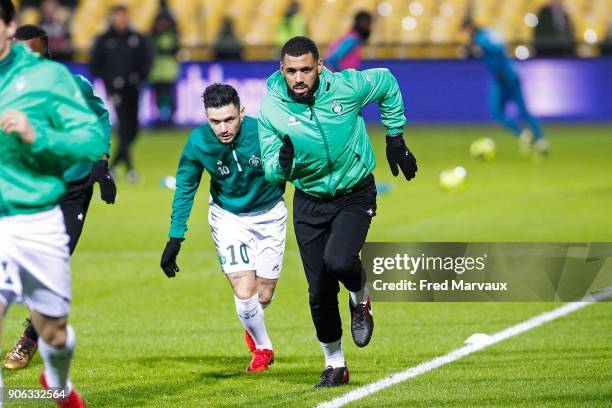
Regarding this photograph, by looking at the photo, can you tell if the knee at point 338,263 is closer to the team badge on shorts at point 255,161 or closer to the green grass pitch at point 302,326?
the green grass pitch at point 302,326

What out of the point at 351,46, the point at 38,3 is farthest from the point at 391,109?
the point at 38,3

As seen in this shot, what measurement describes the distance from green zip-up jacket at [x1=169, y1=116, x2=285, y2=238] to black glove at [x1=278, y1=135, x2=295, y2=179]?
1032 mm

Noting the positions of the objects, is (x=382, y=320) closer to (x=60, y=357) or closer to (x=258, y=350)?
(x=258, y=350)

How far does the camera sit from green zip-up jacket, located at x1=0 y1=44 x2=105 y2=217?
5.85 meters

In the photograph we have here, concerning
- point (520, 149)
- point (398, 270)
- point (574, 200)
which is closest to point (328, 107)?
point (398, 270)

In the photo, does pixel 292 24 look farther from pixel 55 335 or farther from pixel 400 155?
pixel 55 335

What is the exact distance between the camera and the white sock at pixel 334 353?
7.75 metres

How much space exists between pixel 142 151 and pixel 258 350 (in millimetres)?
16081

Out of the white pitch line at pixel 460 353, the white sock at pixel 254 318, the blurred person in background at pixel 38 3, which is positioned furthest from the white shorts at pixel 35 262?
the blurred person in background at pixel 38 3

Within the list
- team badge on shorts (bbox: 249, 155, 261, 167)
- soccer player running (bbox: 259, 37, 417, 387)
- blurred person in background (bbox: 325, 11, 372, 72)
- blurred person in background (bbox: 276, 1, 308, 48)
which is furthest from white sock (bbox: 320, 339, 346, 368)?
blurred person in background (bbox: 276, 1, 308, 48)

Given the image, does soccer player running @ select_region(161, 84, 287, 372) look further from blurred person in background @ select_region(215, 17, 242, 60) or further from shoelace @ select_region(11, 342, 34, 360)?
blurred person in background @ select_region(215, 17, 242, 60)

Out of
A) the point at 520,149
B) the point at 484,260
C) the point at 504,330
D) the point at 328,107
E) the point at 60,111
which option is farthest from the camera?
the point at 520,149

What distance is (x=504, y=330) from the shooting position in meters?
9.65

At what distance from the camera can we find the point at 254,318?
27.1 feet
